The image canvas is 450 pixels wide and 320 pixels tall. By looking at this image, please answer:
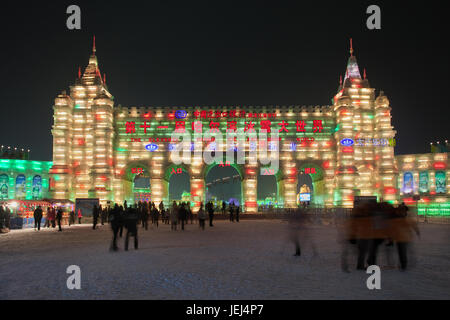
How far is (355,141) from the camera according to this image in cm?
5169

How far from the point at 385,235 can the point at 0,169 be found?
6756 cm

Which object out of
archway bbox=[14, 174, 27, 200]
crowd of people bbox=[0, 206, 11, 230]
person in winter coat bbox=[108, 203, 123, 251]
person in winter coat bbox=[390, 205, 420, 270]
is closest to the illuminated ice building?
archway bbox=[14, 174, 27, 200]

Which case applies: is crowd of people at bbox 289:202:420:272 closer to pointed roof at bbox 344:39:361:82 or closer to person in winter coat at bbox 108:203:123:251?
person in winter coat at bbox 108:203:123:251

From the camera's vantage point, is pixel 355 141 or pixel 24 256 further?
pixel 355 141

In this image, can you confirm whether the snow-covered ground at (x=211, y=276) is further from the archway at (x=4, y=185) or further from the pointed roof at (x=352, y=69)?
the archway at (x=4, y=185)

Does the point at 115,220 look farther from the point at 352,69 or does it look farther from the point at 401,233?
the point at 352,69

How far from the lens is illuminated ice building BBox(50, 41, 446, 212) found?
50.3 meters

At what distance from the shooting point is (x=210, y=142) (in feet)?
170

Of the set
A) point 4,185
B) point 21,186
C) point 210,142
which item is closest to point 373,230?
point 210,142

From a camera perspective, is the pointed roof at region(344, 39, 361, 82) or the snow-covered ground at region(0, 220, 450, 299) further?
the pointed roof at region(344, 39, 361, 82)

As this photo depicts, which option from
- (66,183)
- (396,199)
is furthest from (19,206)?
(396,199)

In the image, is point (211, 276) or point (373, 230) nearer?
point (211, 276)

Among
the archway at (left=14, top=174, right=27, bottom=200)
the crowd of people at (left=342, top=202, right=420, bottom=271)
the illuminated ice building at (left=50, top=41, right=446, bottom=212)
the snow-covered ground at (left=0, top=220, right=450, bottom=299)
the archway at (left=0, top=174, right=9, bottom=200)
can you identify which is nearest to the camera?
the snow-covered ground at (left=0, top=220, right=450, bottom=299)
